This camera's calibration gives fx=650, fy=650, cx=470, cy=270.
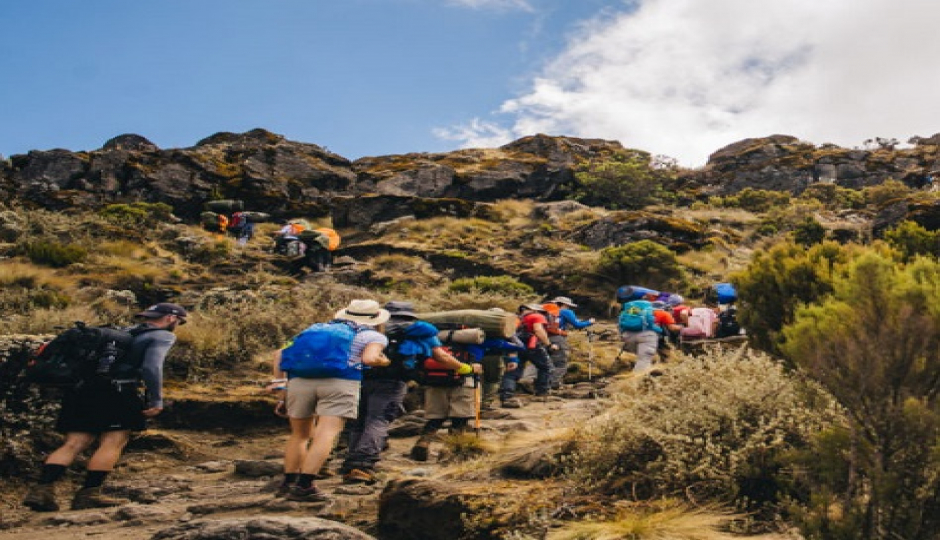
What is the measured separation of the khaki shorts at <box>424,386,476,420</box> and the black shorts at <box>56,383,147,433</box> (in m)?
3.04

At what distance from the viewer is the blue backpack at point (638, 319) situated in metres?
10.7

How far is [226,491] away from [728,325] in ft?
29.4

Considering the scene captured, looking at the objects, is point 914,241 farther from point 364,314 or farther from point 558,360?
point 364,314

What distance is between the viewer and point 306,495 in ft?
16.4

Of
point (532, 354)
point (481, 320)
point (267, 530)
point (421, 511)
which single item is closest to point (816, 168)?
point (532, 354)

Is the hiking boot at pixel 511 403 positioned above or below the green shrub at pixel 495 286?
below

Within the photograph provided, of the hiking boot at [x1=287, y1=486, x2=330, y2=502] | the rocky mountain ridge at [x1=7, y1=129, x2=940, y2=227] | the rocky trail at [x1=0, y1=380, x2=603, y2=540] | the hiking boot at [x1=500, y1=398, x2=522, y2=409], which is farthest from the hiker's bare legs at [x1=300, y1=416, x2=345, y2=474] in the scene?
the rocky mountain ridge at [x1=7, y1=129, x2=940, y2=227]

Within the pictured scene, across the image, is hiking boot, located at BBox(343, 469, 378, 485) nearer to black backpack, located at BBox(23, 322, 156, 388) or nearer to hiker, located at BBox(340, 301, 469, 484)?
hiker, located at BBox(340, 301, 469, 484)

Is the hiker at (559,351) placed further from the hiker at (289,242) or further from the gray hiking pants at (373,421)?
the hiker at (289,242)

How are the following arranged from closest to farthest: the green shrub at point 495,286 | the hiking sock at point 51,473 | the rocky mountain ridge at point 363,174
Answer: the hiking sock at point 51,473 < the green shrub at point 495,286 < the rocky mountain ridge at point 363,174

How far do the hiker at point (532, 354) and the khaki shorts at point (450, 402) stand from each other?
96.6 inches

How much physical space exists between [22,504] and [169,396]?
3.09 metres

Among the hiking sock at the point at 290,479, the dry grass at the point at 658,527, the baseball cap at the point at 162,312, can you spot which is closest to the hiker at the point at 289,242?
the baseball cap at the point at 162,312

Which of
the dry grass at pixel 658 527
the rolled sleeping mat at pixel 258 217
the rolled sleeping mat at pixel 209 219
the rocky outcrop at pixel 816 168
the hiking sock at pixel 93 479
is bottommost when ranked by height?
the hiking sock at pixel 93 479
